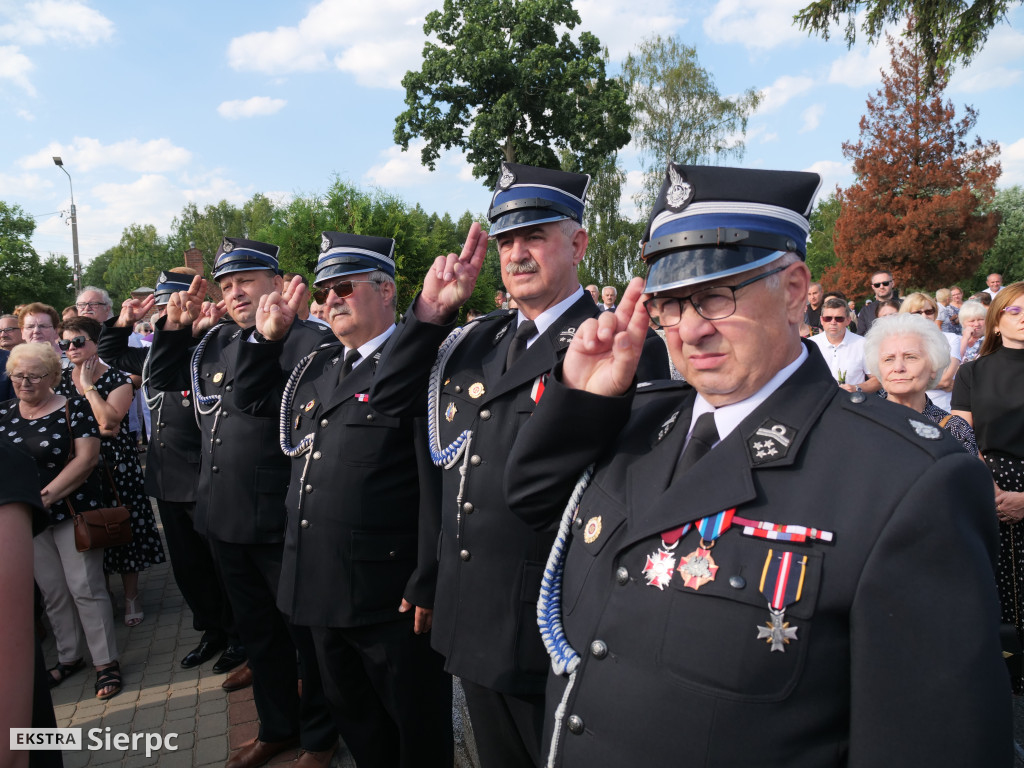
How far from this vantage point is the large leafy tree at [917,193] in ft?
88.5

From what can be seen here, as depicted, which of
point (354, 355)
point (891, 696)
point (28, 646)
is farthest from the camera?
point (354, 355)

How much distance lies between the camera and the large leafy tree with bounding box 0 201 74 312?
4312 cm

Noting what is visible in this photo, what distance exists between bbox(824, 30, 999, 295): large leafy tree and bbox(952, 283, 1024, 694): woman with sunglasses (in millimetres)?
27041

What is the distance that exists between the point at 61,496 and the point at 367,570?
121 inches

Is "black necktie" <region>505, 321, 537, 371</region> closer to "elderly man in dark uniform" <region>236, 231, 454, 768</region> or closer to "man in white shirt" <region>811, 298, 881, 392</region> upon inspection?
"elderly man in dark uniform" <region>236, 231, 454, 768</region>

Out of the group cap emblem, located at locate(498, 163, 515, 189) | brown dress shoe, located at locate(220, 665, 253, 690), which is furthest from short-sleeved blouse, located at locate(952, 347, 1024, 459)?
brown dress shoe, located at locate(220, 665, 253, 690)

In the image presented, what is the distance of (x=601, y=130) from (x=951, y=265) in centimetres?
1518

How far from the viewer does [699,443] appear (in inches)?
64.0

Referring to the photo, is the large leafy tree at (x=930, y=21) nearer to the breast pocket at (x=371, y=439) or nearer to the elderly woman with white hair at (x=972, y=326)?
the elderly woman with white hair at (x=972, y=326)

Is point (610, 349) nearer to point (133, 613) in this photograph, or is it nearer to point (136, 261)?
point (133, 613)

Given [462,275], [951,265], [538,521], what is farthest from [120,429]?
[951,265]

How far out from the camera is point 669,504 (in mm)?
1504

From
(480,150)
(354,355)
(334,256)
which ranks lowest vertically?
(354,355)

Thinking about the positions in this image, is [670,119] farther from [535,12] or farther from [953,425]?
Answer: [953,425]
